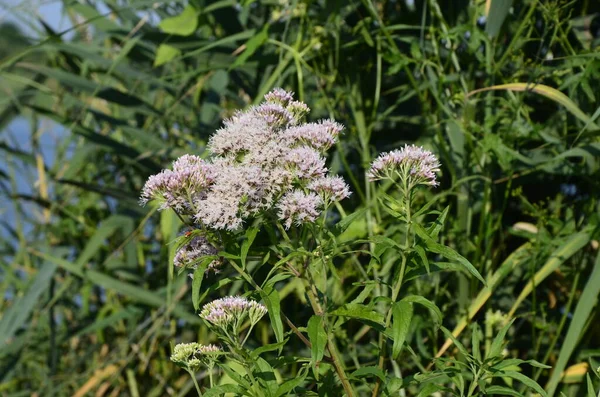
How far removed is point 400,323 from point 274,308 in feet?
0.49

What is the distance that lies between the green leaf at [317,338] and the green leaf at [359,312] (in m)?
0.03

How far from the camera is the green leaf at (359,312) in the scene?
3.50 ft

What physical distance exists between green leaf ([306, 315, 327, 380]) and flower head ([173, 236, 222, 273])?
0.15 metres

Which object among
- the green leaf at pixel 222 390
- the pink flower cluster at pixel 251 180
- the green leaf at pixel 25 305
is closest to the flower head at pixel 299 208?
the pink flower cluster at pixel 251 180

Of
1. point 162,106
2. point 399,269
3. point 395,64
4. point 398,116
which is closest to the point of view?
point 399,269

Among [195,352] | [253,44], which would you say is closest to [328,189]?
[195,352]

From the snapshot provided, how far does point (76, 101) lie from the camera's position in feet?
8.62

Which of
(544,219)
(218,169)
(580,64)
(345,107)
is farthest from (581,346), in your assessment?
(218,169)

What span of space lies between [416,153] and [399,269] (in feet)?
0.54

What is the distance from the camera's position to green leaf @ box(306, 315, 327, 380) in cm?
101

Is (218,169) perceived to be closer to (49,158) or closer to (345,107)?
(345,107)

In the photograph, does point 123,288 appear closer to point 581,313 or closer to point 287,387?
point 581,313

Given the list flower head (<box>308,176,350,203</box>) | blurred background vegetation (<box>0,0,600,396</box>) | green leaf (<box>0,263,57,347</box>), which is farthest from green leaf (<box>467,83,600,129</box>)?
green leaf (<box>0,263,57,347</box>)

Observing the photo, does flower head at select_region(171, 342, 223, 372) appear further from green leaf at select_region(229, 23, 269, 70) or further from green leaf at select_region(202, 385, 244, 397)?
green leaf at select_region(229, 23, 269, 70)
